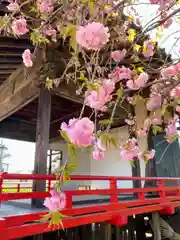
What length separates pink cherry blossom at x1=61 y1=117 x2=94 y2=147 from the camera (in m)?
0.73

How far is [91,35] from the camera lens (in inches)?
32.4

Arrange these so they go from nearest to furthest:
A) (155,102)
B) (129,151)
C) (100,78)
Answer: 1. (100,78)
2. (155,102)
3. (129,151)

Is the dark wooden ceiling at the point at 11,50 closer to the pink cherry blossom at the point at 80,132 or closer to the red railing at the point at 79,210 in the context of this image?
the red railing at the point at 79,210

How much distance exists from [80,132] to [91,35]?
1.22ft

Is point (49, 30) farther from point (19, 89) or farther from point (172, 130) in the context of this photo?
point (19, 89)

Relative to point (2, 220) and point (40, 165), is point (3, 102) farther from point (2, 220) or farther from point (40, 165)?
point (2, 220)

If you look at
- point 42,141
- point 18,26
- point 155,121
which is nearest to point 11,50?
point 42,141

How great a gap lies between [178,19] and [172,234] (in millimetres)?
4054

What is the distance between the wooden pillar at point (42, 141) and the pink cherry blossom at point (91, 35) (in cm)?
233

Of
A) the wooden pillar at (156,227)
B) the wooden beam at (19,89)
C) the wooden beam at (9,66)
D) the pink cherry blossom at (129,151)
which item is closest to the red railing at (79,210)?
the wooden pillar at (156,227)

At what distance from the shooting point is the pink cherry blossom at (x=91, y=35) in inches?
31.8

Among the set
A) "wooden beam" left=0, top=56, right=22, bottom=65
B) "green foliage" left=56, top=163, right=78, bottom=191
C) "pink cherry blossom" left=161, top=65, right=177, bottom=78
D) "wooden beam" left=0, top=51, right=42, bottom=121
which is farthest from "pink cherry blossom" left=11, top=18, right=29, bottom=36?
"wooden beam" left=0, top=56, right=22, bottom=65

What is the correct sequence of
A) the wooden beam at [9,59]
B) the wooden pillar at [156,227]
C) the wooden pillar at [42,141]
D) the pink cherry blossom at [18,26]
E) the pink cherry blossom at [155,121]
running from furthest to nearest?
the wooden pillar at [156,227], the wooden beam at [9,59], the wooden pillar at [42,141], the pink cherry blossom at [18,26], the pink cherry blossom at [155,121]

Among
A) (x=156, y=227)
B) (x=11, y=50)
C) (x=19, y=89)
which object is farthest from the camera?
(x=156, y=227)
